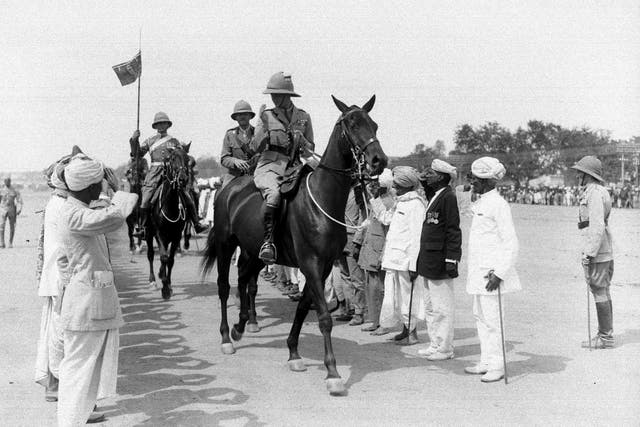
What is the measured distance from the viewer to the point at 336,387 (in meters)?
6.08

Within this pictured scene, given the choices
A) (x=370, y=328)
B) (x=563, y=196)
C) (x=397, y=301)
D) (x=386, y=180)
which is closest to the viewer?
(x=397, y=301)

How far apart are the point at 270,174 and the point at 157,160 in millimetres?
5933

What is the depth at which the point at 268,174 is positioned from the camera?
777 cm

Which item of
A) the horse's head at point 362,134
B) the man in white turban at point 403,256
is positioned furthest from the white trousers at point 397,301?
the horse's head at point 362,134

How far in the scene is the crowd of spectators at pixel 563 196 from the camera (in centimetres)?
5016

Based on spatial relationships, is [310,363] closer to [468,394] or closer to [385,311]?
[385,311]

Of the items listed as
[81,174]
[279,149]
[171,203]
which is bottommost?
[81,174]

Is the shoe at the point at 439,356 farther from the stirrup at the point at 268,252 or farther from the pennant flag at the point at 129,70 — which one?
the pennant flag at the point at 129,70

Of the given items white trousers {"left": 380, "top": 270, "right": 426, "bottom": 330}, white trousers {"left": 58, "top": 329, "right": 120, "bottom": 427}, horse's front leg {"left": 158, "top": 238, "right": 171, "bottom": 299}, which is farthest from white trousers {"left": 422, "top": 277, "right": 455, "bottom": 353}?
horse's front leg {"left": 158, "top": 238, "right": 171, "bottom": 299}

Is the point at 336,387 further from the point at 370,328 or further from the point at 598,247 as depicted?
the point at 598,247

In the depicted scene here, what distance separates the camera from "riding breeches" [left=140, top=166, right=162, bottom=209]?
12680 millimetres

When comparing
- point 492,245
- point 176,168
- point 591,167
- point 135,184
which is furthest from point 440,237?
point 135,184

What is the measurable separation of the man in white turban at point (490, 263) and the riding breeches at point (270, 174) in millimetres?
2311

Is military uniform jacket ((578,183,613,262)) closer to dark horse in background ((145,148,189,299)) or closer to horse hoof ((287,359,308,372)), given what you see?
horse hoof ((287,359,308,372))
